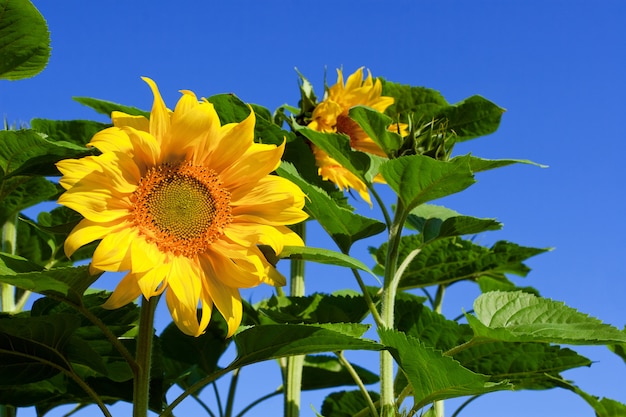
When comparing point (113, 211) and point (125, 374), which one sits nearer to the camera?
point (113, 211)

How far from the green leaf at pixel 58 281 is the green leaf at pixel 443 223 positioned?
2.67 ft

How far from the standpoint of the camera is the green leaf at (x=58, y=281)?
4.18 ft

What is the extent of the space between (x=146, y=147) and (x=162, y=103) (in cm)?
8

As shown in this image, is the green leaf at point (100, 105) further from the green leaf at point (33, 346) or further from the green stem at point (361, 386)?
the green stem at point (361, 386)

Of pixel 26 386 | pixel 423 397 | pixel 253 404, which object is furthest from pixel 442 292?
pixel 26 386

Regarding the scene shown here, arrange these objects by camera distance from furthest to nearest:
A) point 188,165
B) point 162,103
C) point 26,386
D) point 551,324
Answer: point 26,386 < point 551,324 < point 188,165 < point 162,103

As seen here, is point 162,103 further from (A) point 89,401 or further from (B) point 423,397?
(A) point 89,401

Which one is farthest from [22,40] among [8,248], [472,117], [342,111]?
[472,117]

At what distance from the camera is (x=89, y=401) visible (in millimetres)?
2008

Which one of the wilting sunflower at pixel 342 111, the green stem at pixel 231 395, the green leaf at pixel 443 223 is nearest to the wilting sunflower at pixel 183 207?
the green leaf at pixel 443 223

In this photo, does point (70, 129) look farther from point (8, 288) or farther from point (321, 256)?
point (321, 256)

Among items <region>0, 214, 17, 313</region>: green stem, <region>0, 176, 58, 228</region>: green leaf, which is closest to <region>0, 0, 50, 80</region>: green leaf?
<region>0, 176, 58, 228</region>: green leaf

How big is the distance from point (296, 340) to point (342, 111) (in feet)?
3.04

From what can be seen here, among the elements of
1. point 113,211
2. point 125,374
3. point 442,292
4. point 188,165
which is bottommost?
point 125,374
